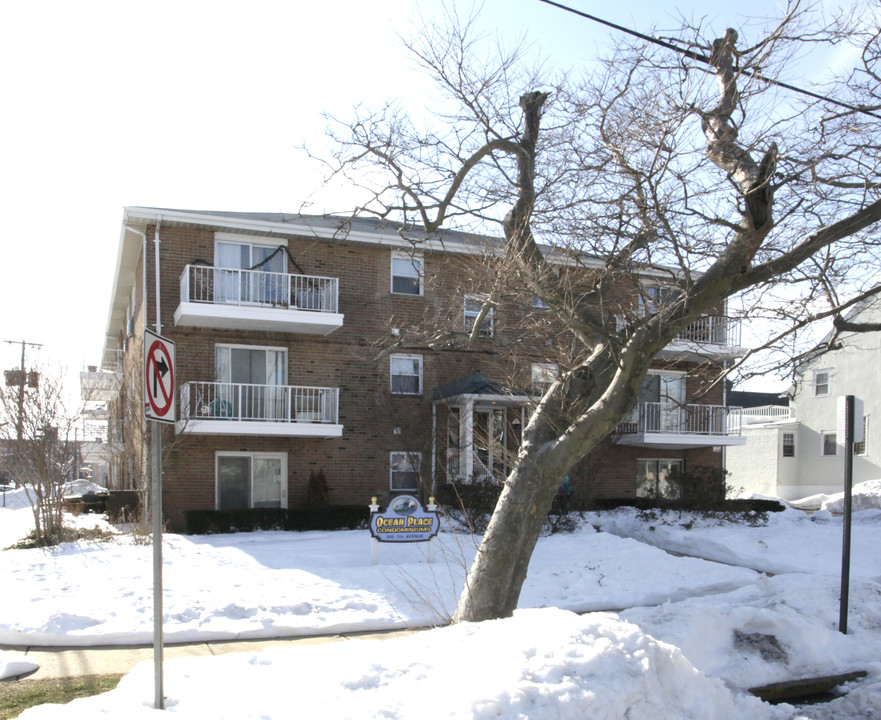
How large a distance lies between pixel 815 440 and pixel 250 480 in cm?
2396

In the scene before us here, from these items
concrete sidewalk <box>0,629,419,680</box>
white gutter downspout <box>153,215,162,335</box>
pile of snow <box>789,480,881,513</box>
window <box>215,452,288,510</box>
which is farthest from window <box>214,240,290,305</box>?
pile of snow <box>789,480,881,513</box>

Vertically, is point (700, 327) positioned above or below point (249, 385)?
above

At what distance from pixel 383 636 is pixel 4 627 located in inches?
150

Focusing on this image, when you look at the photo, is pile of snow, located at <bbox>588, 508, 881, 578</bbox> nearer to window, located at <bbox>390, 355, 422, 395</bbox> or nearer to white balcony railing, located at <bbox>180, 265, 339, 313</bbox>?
window, located at <bbox>390, 355, 422, 395</bbox>

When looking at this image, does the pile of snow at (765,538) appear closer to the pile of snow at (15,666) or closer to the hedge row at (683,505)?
the hedge row at (683,505)

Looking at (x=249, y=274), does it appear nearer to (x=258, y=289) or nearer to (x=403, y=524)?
(x=258, y=289)

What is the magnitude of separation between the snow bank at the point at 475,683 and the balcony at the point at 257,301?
13.2 metres

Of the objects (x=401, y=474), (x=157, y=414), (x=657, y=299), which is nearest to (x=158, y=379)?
(x=157, y=414)

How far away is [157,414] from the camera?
5.25 meters

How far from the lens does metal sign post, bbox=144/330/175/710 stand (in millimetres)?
5090

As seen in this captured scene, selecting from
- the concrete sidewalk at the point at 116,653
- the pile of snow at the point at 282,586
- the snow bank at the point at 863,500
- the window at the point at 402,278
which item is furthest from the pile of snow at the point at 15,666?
the snow bank at the point at 863,500

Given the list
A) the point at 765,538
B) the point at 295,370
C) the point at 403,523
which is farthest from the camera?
the point at 295,370

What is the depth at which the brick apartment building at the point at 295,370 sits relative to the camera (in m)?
18.2

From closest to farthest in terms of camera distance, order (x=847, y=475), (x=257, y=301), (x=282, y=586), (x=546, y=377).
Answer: (x=847, y=475) < (x=282, y=586) < (x=546, y=377) < (x=257, y=301)
